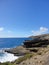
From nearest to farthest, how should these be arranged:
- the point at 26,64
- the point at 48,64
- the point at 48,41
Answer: the point at 48,64 → the point at 26,64 → the point at 48,41

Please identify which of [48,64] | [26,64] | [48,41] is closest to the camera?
[48,64]

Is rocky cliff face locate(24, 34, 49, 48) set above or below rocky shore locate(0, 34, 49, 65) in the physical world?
above

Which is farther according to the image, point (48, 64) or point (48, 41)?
point (48, 41)

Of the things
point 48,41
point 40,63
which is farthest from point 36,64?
point 48,41

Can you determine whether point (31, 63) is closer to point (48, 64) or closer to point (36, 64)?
point (36, 64)

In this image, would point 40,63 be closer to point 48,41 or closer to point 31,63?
point 31,63

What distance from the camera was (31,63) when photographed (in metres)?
11.8

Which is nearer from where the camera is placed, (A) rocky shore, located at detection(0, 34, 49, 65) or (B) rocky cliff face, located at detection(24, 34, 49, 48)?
(A) rocky shore, located at detection(0, 34, 49, 65)

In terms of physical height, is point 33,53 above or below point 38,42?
below

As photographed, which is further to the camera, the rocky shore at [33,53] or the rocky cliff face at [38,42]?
the rocky cliff face at [38,42]

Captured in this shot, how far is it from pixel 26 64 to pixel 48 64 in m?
1.74

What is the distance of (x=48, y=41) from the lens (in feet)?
167

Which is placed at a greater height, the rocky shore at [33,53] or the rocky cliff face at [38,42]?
the rocky cliff face at [38,42]

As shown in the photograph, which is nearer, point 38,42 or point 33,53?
point 33,53
